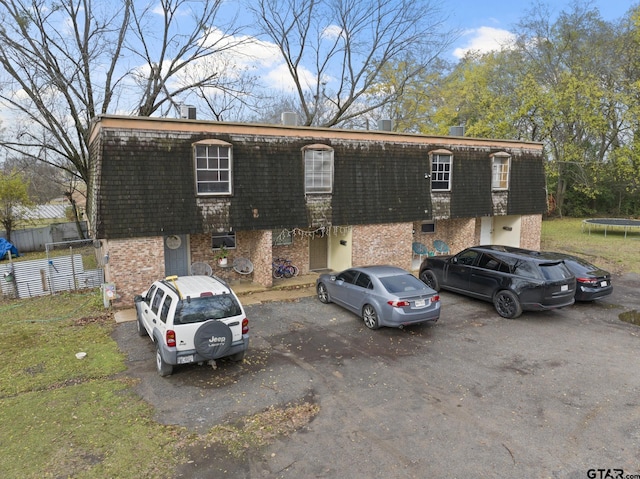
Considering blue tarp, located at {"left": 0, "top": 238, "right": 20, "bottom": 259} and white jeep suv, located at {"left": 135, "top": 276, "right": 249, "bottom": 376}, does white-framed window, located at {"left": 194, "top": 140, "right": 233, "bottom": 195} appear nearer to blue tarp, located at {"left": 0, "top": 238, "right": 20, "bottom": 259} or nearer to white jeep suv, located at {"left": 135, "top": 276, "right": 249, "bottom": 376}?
white jeep suv, located at {"left": 135, "top": 276, "right": 249, "bottom": 376}

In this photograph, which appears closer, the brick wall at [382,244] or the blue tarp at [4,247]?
the brick wall at [382,244]

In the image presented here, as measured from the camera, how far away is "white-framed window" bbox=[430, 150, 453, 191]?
56.1 feet

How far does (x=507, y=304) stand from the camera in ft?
37.6

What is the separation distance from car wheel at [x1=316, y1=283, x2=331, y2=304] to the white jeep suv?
4.86m

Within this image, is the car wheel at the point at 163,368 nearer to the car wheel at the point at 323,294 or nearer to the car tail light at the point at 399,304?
the car tail light at the point at 399,304

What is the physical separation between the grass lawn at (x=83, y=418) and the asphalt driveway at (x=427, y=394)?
31 centimetres

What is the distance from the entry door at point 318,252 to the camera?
16.8 metres

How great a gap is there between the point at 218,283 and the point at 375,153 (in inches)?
379

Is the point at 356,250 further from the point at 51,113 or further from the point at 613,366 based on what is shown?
the point at 51,113

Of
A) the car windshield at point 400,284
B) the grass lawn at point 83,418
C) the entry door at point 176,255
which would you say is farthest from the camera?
the entry door at point 176,255

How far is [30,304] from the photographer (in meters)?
12.5

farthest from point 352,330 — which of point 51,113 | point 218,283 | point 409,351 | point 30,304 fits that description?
Result: point 51,113

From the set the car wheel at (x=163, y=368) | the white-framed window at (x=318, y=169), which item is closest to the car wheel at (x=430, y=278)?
the white-framed window at (x=318, y=169)

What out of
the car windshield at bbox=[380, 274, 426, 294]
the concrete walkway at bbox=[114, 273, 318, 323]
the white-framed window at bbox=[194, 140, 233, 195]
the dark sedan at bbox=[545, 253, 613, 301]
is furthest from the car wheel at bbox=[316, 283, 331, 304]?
the dark sedan at bbox=[545, 253, 613, 301]
